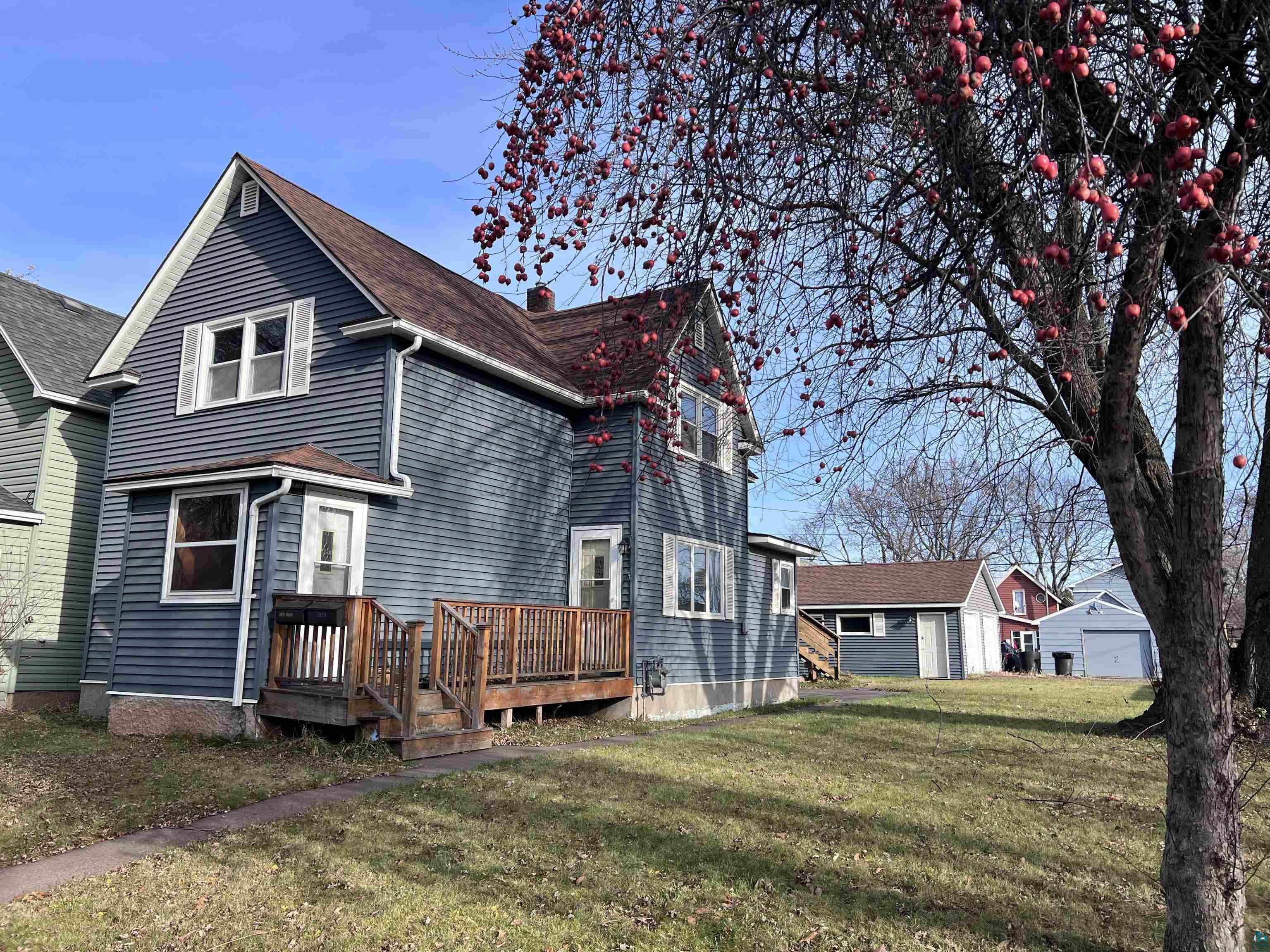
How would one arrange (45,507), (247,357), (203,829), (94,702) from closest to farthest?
1. (203,829)
2. (94,702)
3. (247,357)
4. (45,507)

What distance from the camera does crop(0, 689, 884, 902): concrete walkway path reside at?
5.48 meters

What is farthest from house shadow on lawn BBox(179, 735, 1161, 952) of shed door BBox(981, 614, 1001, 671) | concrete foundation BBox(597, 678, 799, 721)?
shed door BBox(981, 614, 1001, 671)

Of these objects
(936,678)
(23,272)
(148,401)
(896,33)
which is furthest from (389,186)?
Result: (936,678)

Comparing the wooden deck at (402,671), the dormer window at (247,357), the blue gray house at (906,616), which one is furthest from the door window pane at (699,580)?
the blue gray house at (906,616)

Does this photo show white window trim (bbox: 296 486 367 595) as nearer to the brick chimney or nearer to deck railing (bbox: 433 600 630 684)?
deck railing (bbox: 433 600 630 684)

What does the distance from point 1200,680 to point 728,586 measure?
544 inches

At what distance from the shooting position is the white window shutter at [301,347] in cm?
1277

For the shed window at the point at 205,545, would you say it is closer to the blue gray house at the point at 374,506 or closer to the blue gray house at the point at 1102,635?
the blue gray house at the point at 374,506

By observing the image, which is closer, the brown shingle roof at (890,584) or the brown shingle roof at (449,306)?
the brown shingle roof at (449,306)

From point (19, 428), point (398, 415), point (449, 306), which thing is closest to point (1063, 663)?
point (449, 306)

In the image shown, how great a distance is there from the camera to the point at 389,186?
16.1 ft

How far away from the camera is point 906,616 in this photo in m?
33.8

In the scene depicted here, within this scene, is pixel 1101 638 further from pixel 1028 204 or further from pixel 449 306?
pixel 1028 204

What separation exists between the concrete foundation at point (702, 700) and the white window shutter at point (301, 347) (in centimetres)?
703
